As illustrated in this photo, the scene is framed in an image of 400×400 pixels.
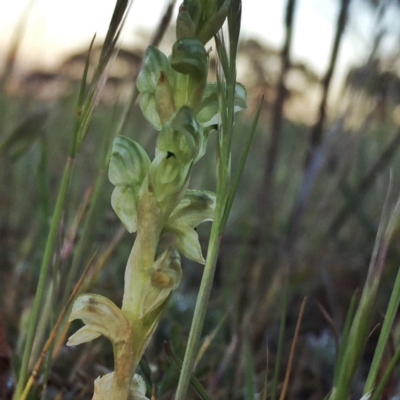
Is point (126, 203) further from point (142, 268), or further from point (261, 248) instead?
point (261, 248)

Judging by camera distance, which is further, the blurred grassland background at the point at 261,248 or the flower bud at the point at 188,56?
the blurred grassland background at the point at 261,248

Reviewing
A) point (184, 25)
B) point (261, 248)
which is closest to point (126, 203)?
point (184, 25)

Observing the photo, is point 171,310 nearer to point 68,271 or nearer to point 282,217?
point 68,271

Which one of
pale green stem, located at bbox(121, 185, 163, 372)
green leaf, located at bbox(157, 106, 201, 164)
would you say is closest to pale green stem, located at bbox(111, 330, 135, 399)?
pale green stem, located at bbox(121, 185, 163, 372)

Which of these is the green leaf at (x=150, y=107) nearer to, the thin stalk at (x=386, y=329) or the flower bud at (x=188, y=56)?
the flower bud at (x=188, y=56)

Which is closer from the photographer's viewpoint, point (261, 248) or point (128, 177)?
point (128, 177)

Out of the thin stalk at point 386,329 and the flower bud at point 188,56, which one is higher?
the flower bud at point 188,56

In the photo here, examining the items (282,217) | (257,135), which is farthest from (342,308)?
(257,135)

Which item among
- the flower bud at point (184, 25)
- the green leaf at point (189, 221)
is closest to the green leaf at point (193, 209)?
the green leaf at point (189, 221)

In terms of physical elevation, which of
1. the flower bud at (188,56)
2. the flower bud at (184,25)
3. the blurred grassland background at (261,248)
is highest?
the flower bud at (184,25)
